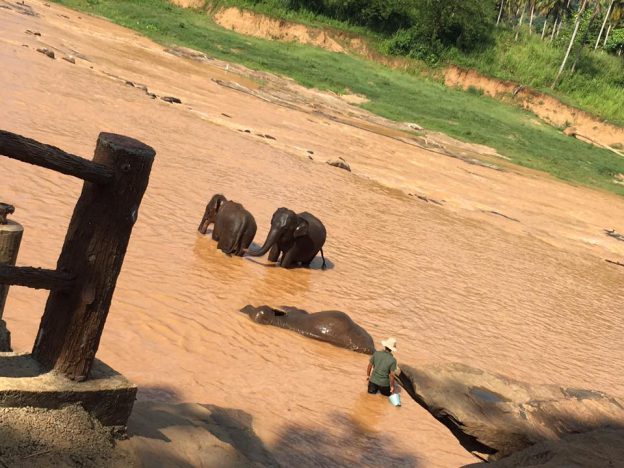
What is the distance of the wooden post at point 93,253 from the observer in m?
3.76

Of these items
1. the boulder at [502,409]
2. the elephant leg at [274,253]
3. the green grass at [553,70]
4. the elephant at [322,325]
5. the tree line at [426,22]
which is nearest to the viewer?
the boulder at [502,409]

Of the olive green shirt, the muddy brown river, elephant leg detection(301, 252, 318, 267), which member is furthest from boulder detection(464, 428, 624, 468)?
elephant leg detection(301, 252, 318, 267)

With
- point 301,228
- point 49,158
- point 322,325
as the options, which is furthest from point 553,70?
point 49,158

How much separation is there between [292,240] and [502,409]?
8.40 m

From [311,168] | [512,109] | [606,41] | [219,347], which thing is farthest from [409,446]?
[606,41]

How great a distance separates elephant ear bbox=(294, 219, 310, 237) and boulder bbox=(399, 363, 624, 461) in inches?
306

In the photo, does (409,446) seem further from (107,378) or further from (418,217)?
(418,217)

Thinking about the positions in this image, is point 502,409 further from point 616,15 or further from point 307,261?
point 616,15

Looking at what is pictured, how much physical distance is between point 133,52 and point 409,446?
3257 cm

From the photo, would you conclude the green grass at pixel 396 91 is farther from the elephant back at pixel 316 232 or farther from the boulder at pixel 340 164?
the elephant back at pixel 316 232

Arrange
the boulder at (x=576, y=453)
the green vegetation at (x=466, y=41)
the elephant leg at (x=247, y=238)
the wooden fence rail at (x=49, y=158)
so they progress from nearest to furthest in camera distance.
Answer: the wooden fence rail at (x=49, y=158) → the boulder at (x=576, y=453) → the elephant leg at (x=247, y=238) → the green vegetation at (x=466, y=41)

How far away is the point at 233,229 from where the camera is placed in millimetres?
12094

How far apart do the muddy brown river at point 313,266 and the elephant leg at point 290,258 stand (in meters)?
0.20

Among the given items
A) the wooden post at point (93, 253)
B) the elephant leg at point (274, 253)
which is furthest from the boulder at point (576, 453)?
the elephant leg at point (274, 253)
